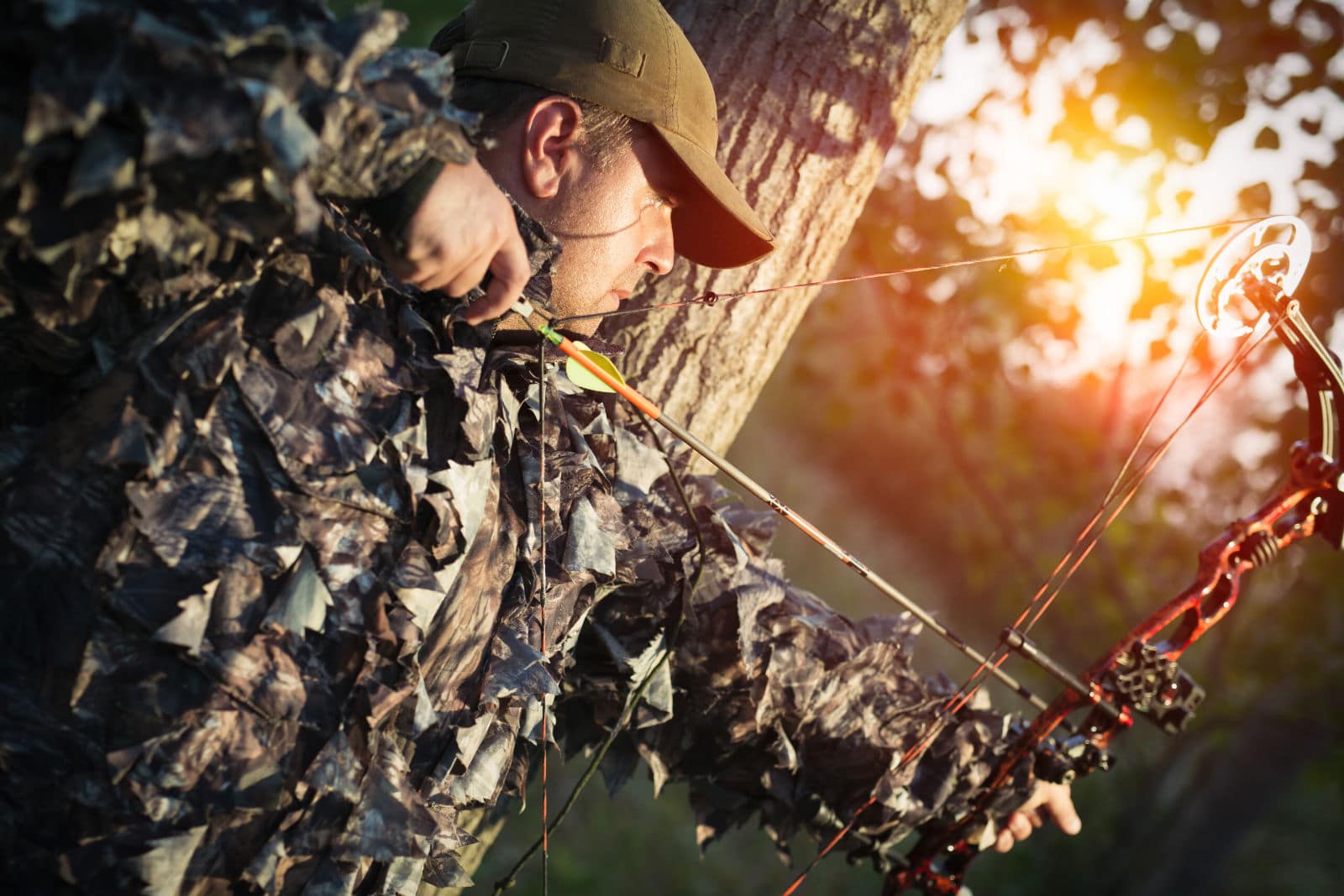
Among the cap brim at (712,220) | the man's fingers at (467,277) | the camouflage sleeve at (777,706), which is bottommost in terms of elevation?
the camouflage sleeve at (777,706)

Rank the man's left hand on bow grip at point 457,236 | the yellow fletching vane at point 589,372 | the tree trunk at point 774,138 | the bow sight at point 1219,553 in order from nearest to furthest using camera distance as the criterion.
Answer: the man's left hand on bow grip at point 457,236, the yellow fletching vane at point 589,372, the bow sight at point 1219,553, the tree trunk at point 774,138

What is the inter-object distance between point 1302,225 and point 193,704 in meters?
2.64

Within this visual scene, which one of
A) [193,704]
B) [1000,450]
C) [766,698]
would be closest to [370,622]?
[193,704]

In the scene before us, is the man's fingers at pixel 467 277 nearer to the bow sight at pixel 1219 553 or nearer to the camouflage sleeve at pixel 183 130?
the camouflage sleeve at pixel 183 130

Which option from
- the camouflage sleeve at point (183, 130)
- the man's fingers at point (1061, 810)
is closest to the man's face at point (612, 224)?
the camouflage sleeve at point (183, 130)

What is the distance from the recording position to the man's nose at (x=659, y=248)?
2.11 metres

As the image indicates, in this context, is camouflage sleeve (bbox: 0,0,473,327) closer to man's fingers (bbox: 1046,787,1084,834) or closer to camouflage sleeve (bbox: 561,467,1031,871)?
camouflage sleeve (bbox: 561,467,1031,871)

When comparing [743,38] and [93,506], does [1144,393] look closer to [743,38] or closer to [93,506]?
[743,38]

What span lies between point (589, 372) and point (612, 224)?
334 millimetres

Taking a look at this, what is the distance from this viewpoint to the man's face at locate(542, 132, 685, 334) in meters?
1.95

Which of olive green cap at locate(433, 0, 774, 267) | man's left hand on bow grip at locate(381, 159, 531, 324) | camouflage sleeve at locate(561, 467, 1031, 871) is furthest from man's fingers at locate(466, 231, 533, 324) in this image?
camouflage sleeve at locate(561, 467, 1031, 871)

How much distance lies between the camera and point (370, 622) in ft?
5.04

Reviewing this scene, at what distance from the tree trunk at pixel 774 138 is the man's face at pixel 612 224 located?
1.63ft

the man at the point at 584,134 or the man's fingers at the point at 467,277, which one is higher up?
the man at the point at 584,134
